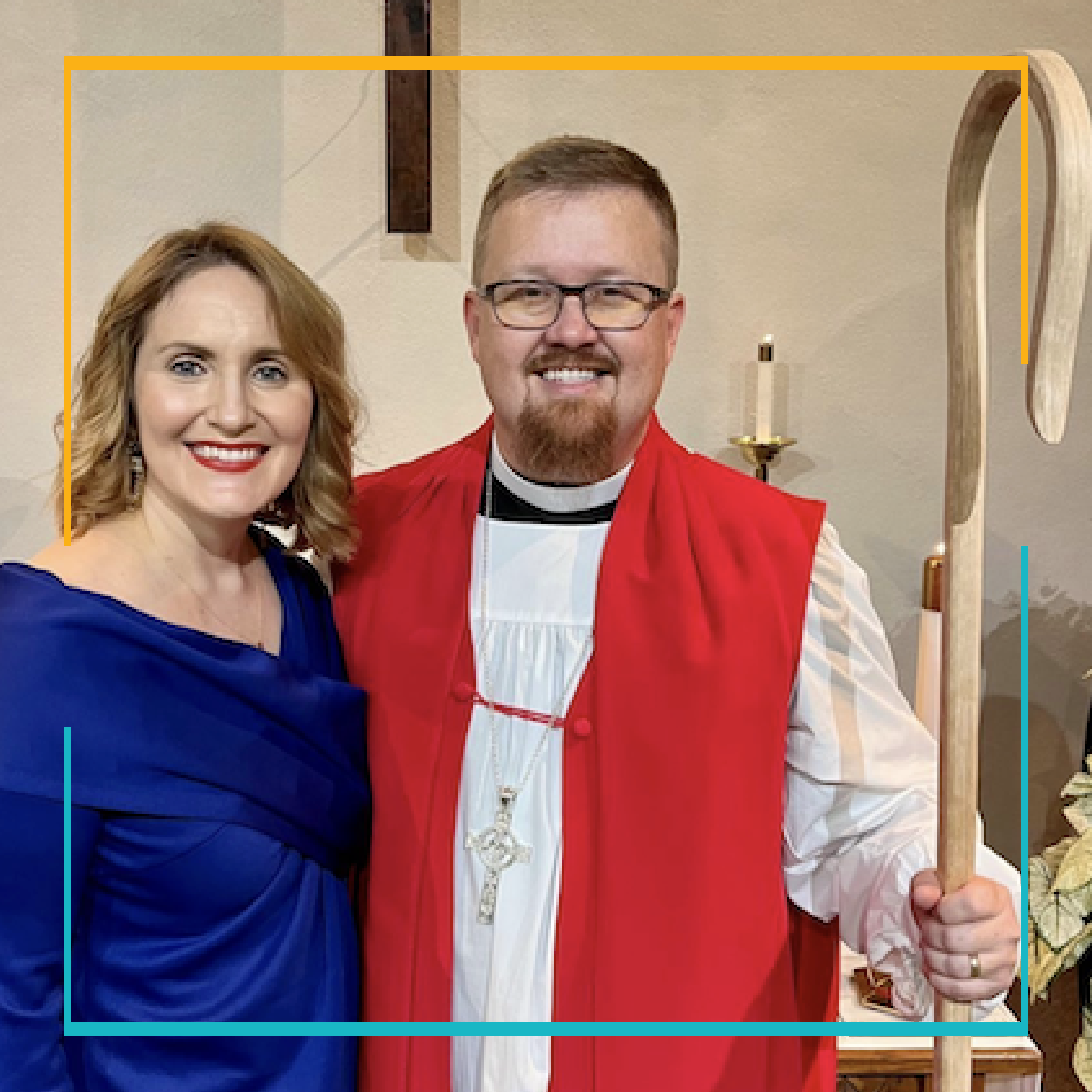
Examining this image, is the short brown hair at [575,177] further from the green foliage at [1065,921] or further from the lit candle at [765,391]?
the green foliage at [1065,921]

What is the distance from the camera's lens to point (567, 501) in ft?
5.43

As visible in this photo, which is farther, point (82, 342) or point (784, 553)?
point (82, 342)

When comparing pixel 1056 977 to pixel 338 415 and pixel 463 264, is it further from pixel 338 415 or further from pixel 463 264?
pixel 338 415

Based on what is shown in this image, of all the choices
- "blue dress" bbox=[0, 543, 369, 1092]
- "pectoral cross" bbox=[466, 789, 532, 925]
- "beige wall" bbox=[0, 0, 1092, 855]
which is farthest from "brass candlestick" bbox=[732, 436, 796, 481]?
"blue dress" bbox=[0, 543, 369, 1092]

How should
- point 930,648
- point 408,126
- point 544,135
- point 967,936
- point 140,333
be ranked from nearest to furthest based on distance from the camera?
point 967,936, point 140,333, point 930,648, point 408,126, point 544,135

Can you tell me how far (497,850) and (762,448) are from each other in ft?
3.79

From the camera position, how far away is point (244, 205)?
8.34 ft

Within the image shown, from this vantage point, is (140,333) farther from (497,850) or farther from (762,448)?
(762,448)

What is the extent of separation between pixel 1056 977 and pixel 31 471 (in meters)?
2.35

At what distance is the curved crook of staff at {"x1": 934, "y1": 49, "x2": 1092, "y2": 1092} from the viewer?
0.84m

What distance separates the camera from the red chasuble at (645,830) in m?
1.52

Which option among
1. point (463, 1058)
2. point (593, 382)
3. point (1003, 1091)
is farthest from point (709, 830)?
point (1003, 1091)

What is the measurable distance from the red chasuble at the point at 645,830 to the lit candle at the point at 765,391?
2.80 ft

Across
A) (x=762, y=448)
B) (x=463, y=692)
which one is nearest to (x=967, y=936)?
(x=463, y=692)
